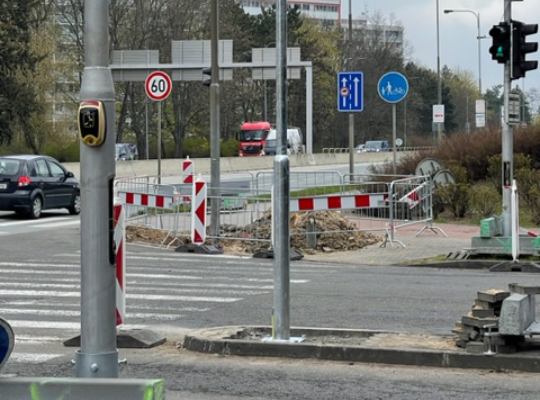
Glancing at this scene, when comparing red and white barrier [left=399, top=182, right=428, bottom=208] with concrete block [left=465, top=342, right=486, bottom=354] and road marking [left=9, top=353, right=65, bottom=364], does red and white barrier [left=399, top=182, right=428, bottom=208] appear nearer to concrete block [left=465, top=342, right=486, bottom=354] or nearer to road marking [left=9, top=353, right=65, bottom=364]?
concrete block [left=465, top=342, right=486, bottom=354]

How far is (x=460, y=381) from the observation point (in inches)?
331

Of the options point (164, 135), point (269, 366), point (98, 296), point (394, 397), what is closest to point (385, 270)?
point (269, 366)

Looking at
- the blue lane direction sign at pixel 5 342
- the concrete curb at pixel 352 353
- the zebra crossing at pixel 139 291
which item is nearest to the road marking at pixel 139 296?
the zebra crossing at pixel 139 291

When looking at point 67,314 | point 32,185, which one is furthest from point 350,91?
point 67,314


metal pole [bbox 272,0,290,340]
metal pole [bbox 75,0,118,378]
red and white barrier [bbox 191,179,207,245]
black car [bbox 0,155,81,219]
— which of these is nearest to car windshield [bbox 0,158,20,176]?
black car [bbox 0,155,81,219]

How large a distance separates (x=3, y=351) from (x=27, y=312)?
7841 millimetres

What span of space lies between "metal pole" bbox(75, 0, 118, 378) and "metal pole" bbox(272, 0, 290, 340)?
2747 mm

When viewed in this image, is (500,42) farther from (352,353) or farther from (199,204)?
(352,353)

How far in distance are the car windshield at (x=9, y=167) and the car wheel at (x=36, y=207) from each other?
888 mm

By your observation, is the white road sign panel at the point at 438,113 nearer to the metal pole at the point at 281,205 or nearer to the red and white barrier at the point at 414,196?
the red and white barrier at the point at 414,196

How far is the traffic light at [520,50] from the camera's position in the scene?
59.9 ft

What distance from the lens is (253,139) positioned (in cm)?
7525

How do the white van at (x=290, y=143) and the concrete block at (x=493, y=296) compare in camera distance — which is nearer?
the concrete block at (x=493, y=296)

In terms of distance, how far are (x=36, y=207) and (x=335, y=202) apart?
419 inches
